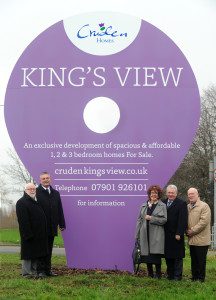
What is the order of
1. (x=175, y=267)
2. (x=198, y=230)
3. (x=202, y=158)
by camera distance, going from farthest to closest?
(x=202, y=158) < (x=175, y=267) < (x=198, y=230)

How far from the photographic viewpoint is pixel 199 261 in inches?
318

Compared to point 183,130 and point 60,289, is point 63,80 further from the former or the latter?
point 60,289

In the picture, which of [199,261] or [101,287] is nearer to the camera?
[101,287]

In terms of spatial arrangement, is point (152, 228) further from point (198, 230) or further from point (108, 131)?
point (108, 131)

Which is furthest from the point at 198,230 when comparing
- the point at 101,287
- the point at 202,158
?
the point at 202,158

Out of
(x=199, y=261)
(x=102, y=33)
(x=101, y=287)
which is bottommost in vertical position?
(x=101, y=287)

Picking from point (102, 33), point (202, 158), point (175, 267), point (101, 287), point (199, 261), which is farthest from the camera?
point (202, 158)

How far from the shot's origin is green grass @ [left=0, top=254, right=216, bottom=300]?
6.89 meters

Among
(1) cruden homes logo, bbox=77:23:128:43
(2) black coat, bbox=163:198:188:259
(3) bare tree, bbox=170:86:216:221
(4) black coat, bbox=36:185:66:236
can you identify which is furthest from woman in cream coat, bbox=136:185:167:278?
(3) bare tree, bbox=170:86:216:221

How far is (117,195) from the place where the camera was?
30.4ft

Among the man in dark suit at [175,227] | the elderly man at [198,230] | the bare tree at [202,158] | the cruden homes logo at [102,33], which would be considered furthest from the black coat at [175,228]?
the bare tree at [202,158]

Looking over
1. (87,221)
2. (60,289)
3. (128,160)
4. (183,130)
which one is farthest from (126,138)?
(60,289)

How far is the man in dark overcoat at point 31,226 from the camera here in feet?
26.7

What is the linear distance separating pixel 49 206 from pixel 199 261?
233 centimetres
